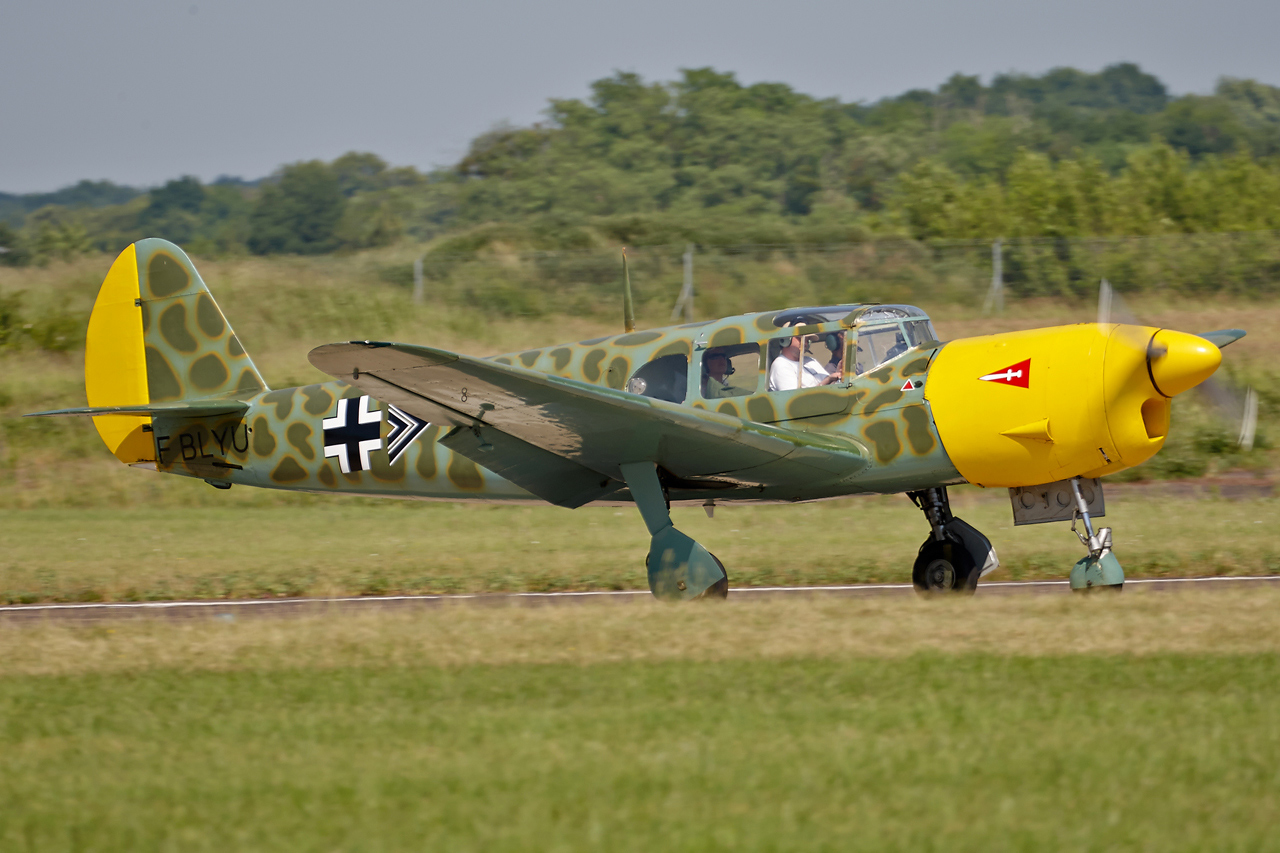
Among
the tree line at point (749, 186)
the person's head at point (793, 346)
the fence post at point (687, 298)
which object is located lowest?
the person's head at point (793, 346)

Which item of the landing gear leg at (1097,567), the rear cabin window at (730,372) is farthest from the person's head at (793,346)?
the landing gear leg at (1097,567)

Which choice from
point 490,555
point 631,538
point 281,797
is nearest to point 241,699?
point 281,797

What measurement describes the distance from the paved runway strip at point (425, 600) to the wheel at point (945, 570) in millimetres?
561

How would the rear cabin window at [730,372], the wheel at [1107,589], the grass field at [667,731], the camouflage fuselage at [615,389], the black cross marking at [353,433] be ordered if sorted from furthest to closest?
1. the black cross marking at [353,433]
2. the rear cabin window at [730,372]
3. the camouflage fuselage at [615,389]
4. the wheel at [1107,589]
5. the grass field at [667,731]

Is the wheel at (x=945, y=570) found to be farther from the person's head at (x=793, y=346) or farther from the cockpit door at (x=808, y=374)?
the person's head at (x=793, y=346)

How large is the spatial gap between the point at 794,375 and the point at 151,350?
7037 millimetres

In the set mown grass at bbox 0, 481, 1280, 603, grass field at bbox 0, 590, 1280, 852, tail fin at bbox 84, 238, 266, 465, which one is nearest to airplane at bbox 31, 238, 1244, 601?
tail fin at bbox 84, 238, 266, 465

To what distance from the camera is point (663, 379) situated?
11477 millimetres

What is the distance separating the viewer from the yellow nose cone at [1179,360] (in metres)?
9.68

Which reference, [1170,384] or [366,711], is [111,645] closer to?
[366,711]

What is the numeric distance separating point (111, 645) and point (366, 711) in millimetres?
3131

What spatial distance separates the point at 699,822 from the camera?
16.9 feet

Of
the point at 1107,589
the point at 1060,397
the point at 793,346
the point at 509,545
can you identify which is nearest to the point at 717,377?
the point at 793,346

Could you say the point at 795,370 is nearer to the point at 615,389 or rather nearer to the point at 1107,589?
the point at 615,389
